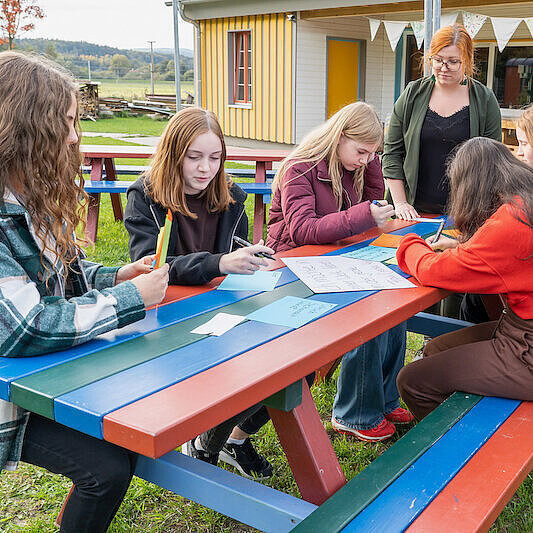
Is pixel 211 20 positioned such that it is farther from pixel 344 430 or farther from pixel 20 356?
pixel 20 356

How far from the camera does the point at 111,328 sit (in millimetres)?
1641

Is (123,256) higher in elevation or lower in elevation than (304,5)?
lower

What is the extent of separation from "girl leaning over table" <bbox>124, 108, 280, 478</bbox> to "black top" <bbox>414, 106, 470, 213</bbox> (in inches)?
53.7

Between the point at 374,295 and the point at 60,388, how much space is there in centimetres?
109

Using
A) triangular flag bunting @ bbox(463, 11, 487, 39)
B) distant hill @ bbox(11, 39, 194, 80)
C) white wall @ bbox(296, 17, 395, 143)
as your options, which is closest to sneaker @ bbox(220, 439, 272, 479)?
triangular flag bunting @ bbox(463, 11, 487, 39)

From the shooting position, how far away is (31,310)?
4.99ft

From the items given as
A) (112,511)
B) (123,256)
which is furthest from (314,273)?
(123,256)

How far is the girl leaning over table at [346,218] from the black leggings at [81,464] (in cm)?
133

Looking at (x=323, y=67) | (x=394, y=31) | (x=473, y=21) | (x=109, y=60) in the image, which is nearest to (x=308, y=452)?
(x=473, y=21)

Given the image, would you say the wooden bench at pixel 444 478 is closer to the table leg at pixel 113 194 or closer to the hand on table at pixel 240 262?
the hand on table at pixel 240 262

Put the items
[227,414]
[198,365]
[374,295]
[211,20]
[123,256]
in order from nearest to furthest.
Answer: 1. [227,414]
2. [198,365]
3. [374,295]
4. [123,256]
5. [211,20]

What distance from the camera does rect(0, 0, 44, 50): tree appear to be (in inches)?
1047

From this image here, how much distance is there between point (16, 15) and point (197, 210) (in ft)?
92.9

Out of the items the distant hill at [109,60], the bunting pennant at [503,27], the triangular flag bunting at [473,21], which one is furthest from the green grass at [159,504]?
the distant hill at [109,60]
